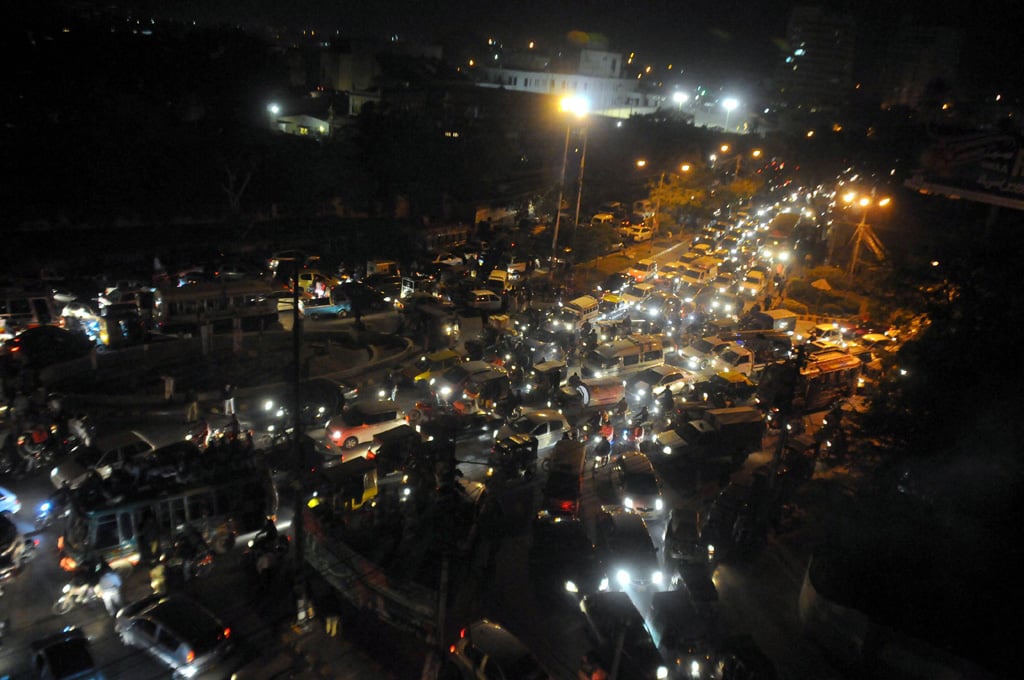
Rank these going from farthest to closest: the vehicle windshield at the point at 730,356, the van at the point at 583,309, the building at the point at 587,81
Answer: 1. the building at the point at 587,81
2. the van at the point at 583,309
3. the vehicle windshield at the point at 730,356

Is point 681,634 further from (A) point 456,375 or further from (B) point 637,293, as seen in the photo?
(B) point 637,293

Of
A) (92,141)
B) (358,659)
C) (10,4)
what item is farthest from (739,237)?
(10,4)

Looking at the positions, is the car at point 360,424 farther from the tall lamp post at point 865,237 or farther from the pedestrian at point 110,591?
the tall lamp post at point 865,237

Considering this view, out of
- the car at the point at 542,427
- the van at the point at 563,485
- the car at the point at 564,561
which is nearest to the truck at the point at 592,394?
the car at the point at 542,427

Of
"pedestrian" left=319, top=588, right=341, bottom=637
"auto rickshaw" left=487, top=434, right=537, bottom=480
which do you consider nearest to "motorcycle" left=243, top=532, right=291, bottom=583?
"pedestrian" left=319, top=588, right=341, bottom=637

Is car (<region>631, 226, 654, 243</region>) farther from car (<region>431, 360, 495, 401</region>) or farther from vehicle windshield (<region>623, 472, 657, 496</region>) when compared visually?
vehicle windshield (<region>623, 472, 657, 496</region>)

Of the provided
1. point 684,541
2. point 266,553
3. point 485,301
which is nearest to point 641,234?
point 485,301
